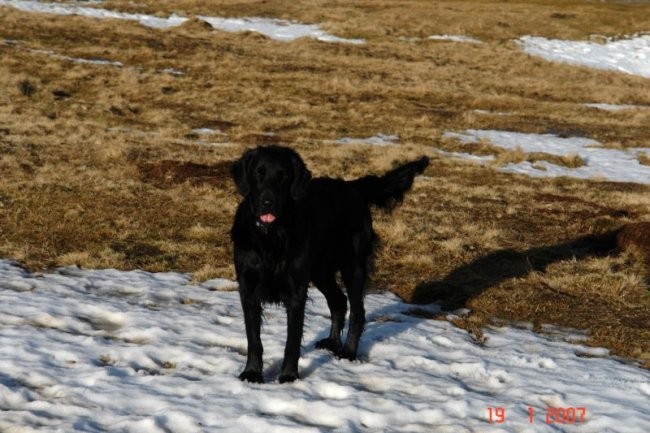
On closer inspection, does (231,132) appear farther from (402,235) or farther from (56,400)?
(56,400)

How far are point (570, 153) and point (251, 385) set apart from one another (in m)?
19.6

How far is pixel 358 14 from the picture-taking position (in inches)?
2584

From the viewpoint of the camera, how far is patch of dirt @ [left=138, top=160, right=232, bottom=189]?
15938mm

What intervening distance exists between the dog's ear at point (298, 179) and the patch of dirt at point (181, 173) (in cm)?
1011

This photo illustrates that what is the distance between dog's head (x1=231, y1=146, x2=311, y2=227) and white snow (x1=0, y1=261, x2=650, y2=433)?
1460mm

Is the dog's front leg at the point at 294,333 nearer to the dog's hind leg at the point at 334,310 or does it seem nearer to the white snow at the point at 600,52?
the dog's hind leg at the point at 334,310

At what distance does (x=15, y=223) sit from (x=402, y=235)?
6365 millimetres

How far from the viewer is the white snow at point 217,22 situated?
52.5 metres

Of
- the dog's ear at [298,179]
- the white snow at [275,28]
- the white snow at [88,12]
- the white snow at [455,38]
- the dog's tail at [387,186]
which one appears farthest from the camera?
the white snow at [455,38]

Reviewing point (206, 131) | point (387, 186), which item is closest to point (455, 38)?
point (206, 131)

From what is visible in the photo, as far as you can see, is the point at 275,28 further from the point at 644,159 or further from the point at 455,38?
the point at 644,159

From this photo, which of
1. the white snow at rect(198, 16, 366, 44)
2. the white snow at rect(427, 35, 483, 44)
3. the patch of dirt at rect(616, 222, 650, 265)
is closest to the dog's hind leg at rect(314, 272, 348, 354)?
the patch of dirt at rect(616, 222, 650, 265)
